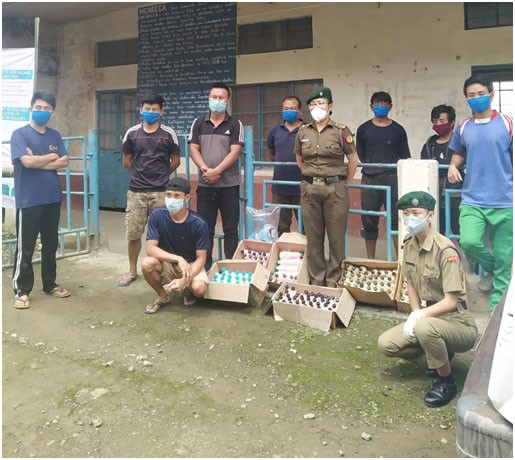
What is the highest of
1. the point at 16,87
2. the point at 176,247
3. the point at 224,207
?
the point at 16,87

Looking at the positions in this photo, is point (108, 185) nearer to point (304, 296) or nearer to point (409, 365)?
point (304, 296)

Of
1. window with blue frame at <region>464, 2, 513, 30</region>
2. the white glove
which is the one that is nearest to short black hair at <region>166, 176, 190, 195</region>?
the white glove

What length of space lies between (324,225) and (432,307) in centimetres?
149

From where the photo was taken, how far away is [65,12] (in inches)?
356

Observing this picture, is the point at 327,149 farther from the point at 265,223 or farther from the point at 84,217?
the point at 84,217

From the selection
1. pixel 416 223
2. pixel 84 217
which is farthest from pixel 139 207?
pixel 416 223

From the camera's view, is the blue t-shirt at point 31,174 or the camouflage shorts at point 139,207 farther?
the camouflage shorts at point 139,207

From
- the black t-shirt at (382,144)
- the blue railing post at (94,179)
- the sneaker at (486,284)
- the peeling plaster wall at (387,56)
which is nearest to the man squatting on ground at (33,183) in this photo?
the blue railing post at (94,179)

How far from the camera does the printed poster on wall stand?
5227mm

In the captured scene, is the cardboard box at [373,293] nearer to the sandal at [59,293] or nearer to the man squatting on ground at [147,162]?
the man squatting on ground at [147,162]

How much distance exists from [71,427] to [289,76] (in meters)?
5.81

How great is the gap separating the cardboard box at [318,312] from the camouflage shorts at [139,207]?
Result: 59.5 inches

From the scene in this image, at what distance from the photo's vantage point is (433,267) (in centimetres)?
295

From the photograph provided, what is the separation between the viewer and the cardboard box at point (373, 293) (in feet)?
12.8
